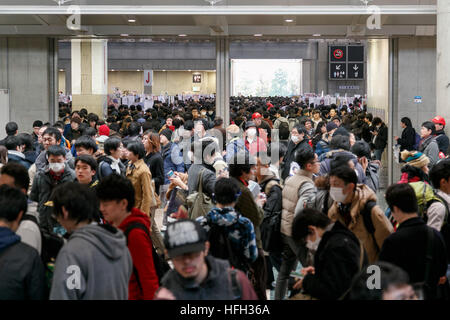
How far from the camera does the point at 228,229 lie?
4.72m

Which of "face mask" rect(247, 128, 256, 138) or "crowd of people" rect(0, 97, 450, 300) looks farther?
"face mask" rect(247, 128, 256, 138)

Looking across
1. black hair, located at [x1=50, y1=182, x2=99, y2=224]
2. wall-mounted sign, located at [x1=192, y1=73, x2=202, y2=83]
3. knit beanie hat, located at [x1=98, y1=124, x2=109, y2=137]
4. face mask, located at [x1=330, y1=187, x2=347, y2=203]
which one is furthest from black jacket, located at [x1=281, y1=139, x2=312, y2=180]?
wall-mounted sign, located at [x1=192, y1=73, x2=202, y2=83]

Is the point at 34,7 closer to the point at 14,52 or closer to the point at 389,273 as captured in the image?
the point at 14,52

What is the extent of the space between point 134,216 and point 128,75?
150ft

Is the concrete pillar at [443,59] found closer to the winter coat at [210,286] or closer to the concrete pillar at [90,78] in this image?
the winter coat at [210,286]

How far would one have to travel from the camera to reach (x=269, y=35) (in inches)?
616

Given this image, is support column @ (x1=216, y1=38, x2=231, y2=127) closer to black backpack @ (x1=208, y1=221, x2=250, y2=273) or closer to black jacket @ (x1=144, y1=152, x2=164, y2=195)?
black jacket @ (x1=144, y1=152, x2=164, y2=195)

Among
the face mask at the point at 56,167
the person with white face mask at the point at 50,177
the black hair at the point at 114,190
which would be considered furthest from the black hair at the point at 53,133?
the black hair at the point at 114,190

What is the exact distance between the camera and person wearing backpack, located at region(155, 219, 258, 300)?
10.3ft

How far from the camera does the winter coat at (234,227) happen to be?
4.71 m

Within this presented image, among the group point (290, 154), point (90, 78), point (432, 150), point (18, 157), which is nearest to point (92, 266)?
point (18, 157)

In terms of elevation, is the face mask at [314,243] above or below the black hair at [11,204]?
below

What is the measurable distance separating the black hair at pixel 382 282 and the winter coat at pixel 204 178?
307 cm

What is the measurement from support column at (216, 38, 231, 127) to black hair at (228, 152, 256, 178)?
33.4 ft
